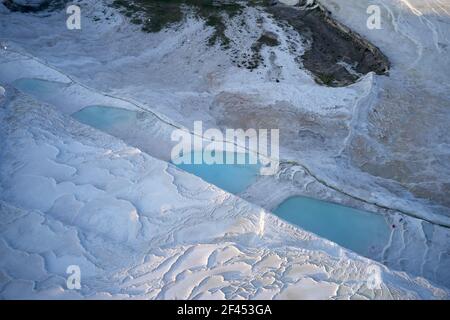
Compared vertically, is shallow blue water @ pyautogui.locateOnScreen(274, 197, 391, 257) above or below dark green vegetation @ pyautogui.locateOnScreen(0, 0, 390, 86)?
below

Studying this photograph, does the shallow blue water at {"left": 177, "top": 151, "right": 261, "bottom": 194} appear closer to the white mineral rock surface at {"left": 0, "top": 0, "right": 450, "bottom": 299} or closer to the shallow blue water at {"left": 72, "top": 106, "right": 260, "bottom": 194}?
the shallow blue water at {"left": 72, "top": 106, "right": 260, "bottom": 194}

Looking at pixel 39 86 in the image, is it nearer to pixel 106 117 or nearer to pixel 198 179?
pixel 106 117

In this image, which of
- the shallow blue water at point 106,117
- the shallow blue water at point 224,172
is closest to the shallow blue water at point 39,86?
the shallow blue water at point 106,117

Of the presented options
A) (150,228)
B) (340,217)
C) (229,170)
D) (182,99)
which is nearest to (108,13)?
(182,99)

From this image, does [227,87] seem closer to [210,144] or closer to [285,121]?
[285,121]

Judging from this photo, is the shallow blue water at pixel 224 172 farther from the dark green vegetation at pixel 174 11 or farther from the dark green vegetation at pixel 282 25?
the dark green vegetation at pixel 174 11

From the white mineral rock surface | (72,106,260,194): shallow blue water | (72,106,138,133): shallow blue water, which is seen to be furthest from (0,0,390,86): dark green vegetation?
(72,106,260,194): shallow blue water
